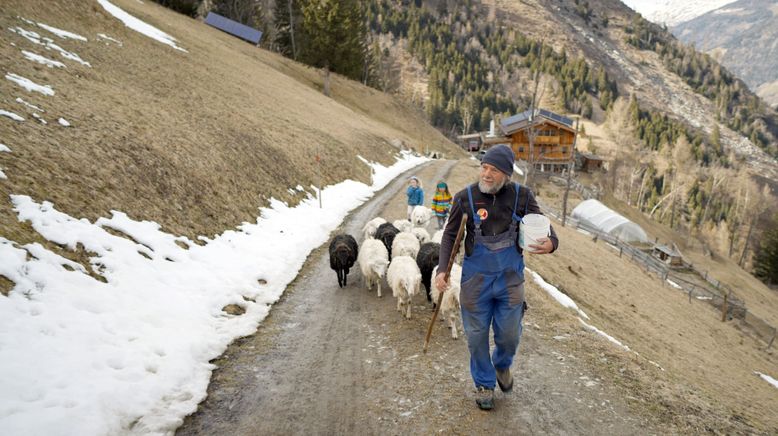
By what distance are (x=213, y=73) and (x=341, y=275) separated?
2440 cm

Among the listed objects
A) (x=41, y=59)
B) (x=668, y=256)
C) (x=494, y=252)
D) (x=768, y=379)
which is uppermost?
(x=41, y=59)

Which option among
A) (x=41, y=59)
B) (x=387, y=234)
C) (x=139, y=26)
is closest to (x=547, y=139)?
(x=139, y=26)

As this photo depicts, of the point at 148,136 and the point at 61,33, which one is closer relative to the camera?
the point at 148,136

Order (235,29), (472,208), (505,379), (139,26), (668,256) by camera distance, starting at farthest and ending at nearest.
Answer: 1. (235,29)
2. (668,256)
3. (139,26)
4. (505,379)
5. (472,208)

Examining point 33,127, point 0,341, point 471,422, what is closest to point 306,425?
point 471,422

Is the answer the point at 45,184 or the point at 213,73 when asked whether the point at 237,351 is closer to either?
the point at 45,184

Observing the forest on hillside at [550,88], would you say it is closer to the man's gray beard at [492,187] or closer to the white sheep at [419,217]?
the white sheep at [419,217]

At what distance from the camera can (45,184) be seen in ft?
25.4

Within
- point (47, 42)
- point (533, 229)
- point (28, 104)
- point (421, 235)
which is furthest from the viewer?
point (47, 42)

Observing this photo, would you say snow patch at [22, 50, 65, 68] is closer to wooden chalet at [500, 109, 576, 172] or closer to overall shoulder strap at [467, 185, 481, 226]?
overall shoulder strap at [467, 185, 481, 226]

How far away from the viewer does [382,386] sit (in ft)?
18.0

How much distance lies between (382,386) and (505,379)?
1.74 meters

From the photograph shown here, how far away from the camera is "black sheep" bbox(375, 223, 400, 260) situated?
11.0 metres

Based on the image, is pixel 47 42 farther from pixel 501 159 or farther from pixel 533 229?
pixel 533 229
